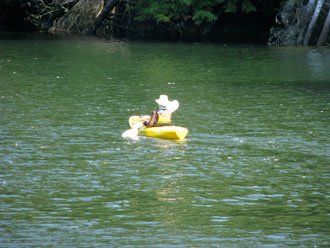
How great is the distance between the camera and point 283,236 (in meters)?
8.35

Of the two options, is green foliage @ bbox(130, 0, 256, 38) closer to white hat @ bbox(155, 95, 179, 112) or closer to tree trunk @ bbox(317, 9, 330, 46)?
tree trunk @ bbox(317, 9, 330, 46)

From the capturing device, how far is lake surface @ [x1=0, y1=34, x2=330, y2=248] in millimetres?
8547

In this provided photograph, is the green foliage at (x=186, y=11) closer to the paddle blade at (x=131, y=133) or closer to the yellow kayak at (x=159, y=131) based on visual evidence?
the yellow kayak at (x=159, y=131)

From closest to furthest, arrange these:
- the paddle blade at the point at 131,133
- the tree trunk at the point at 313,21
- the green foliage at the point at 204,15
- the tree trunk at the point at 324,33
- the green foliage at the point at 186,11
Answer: the paddle blade at the point at 131,133 → the tree trunk at the point at 313,21 → the tree trunk at the point at 324,33 → the green foliage at the point at 204,15 → the green foliage at the point at 186,11

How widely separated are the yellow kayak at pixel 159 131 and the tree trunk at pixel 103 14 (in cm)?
→ 2757

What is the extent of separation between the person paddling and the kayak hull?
5.5 inches

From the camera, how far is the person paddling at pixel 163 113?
14.0m

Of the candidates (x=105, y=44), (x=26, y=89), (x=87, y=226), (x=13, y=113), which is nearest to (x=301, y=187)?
(x=87, y=226)

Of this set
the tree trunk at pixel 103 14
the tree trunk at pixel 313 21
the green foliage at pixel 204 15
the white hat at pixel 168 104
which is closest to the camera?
the white hat at pixel 168 104

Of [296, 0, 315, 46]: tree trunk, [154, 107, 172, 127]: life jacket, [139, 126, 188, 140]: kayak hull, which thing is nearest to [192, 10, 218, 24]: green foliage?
[296, 0, 315, 46]: tree trunk

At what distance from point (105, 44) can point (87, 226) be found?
2838 cm

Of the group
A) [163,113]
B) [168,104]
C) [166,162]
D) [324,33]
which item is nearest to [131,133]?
[163,113]

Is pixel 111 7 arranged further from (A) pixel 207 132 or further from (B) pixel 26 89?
(A) pixel 207 132

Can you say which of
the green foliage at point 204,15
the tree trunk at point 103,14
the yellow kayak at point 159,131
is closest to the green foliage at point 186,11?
the green foliage at point 204,15
